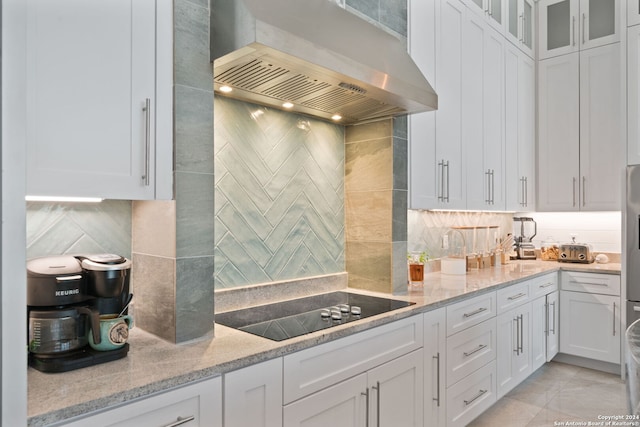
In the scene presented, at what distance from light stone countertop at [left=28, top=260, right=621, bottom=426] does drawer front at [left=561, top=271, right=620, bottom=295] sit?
7.69ft

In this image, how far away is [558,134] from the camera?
4.04 meters

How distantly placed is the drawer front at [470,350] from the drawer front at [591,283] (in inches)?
52.8

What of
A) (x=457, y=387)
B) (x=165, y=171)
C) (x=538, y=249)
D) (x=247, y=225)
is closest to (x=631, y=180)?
(x=538, y=249)

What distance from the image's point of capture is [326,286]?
2.50m

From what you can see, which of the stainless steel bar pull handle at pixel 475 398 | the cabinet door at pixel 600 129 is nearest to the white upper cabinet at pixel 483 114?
the cabinet door at pixel 600 129

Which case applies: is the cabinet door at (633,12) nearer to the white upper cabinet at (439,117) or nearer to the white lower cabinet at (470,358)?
the white upper cabinet at (439,117)

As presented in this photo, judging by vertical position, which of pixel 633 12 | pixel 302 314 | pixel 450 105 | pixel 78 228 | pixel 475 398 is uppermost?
pixel 633 12

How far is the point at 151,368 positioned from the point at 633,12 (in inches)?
166

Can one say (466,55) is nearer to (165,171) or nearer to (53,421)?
(165,171)

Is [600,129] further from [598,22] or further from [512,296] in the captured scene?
[512,296]

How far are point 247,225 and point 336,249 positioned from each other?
2.27 feet

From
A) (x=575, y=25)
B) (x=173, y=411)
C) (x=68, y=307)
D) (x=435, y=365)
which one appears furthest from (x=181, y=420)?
(x=575, y=25)

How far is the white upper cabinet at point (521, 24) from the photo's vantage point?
3745 millimetres

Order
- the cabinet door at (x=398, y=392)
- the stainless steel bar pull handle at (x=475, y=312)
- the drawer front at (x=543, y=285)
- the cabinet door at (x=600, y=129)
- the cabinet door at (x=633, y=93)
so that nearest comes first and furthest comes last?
the cabinet door at (x=398, y=392) → the stainless steel bar pull handle at (x=475, y=312) → the drawer front at (x=543, y=285) → the cabinet door at (x=633, y=93) → the cabinet door at (x=600, y=129)
